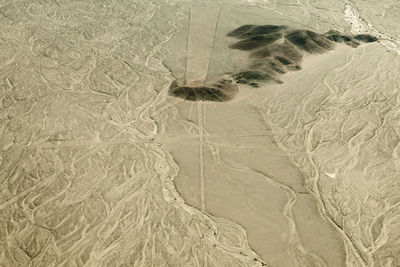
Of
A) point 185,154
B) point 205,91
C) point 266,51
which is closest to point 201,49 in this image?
point 266,51

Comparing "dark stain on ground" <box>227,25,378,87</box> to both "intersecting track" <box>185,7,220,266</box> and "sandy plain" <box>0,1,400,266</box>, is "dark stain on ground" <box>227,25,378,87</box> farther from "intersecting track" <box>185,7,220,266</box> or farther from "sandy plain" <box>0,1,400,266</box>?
"intersecting track" <box>185,7,220,266</box>

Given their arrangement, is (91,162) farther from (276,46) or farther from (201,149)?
(276,46)

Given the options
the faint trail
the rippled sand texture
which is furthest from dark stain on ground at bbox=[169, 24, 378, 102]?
the rippled sand texture

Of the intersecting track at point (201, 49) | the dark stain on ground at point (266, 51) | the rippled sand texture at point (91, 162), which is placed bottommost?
the rippled sand texture at point (91, 162)

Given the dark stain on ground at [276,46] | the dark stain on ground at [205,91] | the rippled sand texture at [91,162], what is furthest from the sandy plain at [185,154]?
the dark stain on ground at [276,46]

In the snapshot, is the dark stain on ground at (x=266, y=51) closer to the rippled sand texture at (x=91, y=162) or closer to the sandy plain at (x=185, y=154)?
the sandy plain at (x=185, y=154)

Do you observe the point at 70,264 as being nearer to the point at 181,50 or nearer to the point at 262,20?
the point at 181,50
